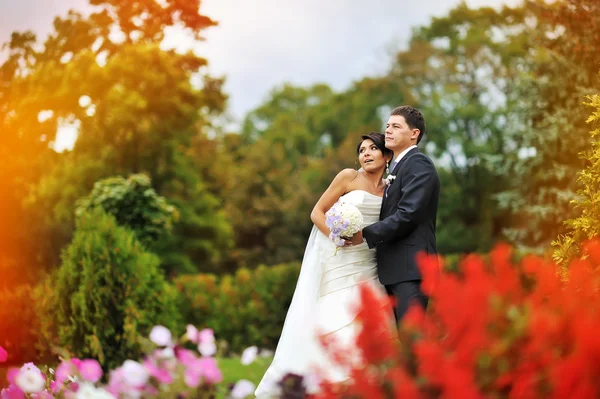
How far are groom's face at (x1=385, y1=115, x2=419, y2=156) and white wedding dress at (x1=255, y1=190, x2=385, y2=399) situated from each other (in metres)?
0.45

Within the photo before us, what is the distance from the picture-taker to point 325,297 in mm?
5445

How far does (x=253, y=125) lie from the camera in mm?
44500

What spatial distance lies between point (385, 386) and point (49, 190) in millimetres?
21851

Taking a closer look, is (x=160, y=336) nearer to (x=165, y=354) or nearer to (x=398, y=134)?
(x=165, y=354)

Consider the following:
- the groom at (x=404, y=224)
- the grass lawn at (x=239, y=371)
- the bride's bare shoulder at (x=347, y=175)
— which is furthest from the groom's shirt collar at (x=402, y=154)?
the grass lawn at (x=239, y=371)

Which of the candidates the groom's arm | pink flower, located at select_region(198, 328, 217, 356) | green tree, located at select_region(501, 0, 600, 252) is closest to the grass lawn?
the groom's arm

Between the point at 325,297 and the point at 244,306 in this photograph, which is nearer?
the point at 325,297

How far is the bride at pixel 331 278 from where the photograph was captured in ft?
17.4

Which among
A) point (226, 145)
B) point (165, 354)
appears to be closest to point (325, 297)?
point (165, 354)

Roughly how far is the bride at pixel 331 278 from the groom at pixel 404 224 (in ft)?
0.73

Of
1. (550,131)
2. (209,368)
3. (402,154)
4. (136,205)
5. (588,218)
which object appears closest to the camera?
(209,368)

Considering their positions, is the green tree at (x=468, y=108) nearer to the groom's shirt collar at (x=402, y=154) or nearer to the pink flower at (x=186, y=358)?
the groom's shirt collar at (x=402, y=154)

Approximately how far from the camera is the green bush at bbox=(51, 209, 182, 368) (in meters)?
7.97

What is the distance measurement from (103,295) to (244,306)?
6.74m
